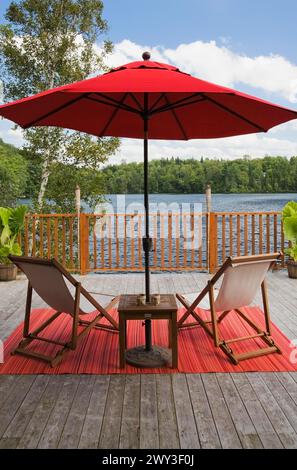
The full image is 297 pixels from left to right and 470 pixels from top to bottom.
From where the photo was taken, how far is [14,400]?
3018 millimetres

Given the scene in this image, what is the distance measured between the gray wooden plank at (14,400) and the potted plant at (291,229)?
15.4 ft

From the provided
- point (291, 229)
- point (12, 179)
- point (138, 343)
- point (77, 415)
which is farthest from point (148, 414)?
point (12, 179)

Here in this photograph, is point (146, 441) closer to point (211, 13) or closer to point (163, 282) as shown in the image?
point (163, 282)

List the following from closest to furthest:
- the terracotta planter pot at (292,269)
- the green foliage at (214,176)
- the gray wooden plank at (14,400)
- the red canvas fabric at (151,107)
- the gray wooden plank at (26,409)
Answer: the gray wooden plank at (26,409)
the gray wooden plank at (14,400)
the red canvas fabric at (151,107)
the terracotta planter pot at (292,269)
the green foliage at (214,176)

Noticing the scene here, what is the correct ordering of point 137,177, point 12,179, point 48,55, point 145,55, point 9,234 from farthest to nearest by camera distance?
point 137,177
point 12,179
point 48,55
point 9,234
point 145,55

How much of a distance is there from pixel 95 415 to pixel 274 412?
102 cm

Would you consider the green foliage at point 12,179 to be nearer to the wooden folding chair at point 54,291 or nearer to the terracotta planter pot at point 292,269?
the terracotta planter pot at point 292,269

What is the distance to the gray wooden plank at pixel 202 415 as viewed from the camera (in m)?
2.48

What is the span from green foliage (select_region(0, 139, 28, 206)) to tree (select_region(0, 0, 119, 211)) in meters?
1.41

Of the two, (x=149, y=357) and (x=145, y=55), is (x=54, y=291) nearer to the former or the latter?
(x=149, y=357)

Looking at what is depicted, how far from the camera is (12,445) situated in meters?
2.45

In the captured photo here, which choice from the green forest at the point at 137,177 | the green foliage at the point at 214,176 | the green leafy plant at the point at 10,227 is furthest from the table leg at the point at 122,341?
the green foliage at the point at 214,176

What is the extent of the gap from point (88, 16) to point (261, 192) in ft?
38.8

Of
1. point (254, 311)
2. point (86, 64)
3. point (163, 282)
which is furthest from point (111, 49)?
point (254, 311)
